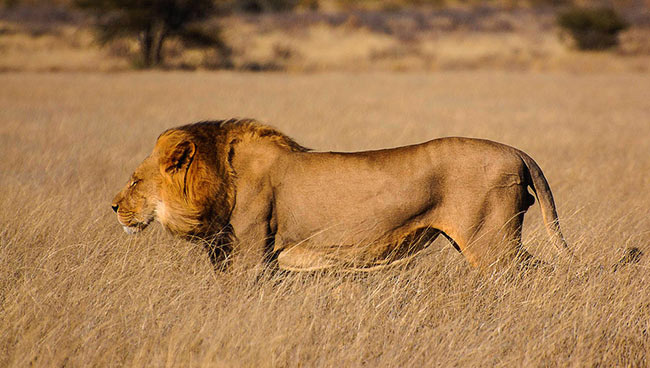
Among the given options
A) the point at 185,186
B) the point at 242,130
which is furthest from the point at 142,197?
the point at 242,130

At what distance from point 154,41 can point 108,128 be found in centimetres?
1826

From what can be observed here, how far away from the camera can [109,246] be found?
467 cm

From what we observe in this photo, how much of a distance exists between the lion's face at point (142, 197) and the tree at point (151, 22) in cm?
2529

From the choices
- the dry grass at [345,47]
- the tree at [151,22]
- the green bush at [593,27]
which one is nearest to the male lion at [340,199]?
the dry grass at [345,47]

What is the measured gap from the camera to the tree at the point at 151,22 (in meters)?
28.5

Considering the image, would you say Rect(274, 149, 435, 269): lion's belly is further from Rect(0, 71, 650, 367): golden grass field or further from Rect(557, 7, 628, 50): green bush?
Rect(557, 7, 628, 50): green bush

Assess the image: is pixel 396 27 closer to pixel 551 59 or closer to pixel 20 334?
pixel 551 59

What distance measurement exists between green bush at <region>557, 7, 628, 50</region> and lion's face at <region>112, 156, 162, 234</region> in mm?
33315

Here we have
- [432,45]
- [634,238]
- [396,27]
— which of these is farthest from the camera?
[396,27]

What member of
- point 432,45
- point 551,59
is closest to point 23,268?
point 551,59

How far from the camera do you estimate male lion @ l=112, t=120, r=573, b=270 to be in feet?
12.4

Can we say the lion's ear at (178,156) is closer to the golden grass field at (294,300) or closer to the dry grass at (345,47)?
the golden grass field at (294,300)

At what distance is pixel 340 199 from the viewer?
3.92 metres

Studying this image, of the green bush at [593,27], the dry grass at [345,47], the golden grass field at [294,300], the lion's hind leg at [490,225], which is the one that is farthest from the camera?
the green bush at [593,27]
